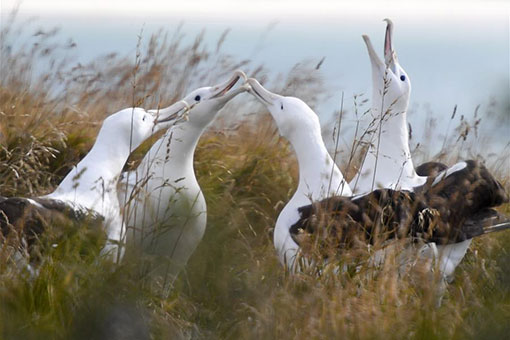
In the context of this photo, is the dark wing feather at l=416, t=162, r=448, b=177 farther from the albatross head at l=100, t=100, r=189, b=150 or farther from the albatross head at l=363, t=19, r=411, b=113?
the albatross head at l=100, t=100, r=189, b=150

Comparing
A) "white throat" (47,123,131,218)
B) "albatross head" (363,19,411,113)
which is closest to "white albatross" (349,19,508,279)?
"albatross head" (363,19,411,113)

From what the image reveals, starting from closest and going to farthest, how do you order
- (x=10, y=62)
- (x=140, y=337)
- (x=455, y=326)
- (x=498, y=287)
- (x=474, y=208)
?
(x=140, y=337)
(x=455, y=326)
(x=498, y=287)
(x=474, y=208)
(x=10, y=62)

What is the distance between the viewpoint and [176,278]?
438cm

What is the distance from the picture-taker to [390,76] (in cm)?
588

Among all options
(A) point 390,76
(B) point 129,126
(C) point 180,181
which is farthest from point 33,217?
(A) point 390,76

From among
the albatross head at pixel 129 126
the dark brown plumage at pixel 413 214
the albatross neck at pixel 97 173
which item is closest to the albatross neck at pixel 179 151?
the albatross head at pixel 129 126

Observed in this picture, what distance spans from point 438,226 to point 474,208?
45 cm

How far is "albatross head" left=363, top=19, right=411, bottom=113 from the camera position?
233 inches

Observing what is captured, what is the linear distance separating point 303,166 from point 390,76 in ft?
2.83

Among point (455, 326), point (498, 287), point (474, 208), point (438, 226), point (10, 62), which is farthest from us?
point (10, 62)

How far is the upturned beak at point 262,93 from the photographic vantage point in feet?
18.7

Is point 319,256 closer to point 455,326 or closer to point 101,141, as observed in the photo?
point 455,326

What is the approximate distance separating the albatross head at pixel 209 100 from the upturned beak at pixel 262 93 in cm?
7

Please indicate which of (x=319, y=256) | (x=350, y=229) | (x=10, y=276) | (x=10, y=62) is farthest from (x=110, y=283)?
(x=10, y=62)
